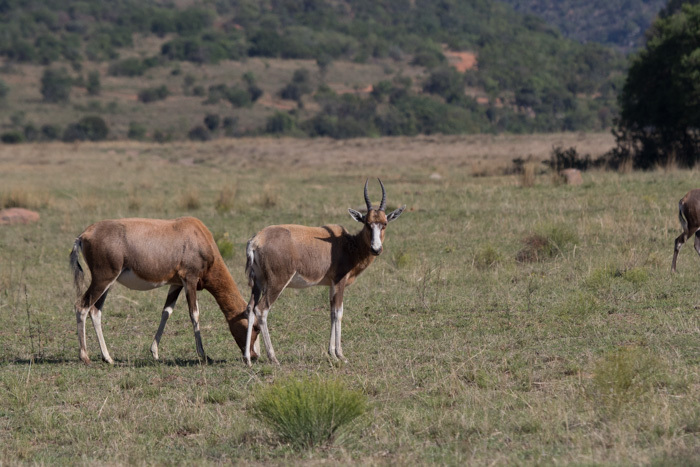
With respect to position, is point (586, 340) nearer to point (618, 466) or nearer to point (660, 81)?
point (618, 466)

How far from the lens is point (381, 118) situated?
75.2 m

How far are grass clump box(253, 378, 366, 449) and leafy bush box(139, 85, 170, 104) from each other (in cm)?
8179

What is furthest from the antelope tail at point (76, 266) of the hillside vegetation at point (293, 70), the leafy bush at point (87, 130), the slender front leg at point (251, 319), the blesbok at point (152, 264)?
the leafy bush at point (87, 130)

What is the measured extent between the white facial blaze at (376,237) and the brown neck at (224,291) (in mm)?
1662

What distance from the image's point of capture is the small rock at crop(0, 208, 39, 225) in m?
20.0

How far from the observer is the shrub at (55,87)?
82.1 m

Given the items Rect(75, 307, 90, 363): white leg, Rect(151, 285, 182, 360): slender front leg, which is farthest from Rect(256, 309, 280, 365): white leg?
Rect(75, 307, 90, 363): white leg

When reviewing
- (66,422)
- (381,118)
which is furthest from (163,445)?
(381,118)

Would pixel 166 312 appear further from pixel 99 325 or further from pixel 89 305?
pixel 89 305

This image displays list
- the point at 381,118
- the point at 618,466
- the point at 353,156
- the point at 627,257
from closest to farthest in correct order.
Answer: the point at 618,466 → the point at 627,257 → the point at 353,156 → the point at 381,118

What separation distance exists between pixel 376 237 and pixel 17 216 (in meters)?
13.9

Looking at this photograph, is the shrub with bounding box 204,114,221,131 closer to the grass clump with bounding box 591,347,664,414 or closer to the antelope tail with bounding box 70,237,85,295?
the antelope tail with bounding box 70,237,85,295

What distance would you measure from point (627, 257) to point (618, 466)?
825 cm

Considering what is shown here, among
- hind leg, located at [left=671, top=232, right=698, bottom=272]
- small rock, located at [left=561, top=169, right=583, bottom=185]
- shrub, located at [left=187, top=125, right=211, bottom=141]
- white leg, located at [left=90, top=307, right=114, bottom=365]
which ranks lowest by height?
shrub, located at [left=187, top=125, right=211, bottom=141]
